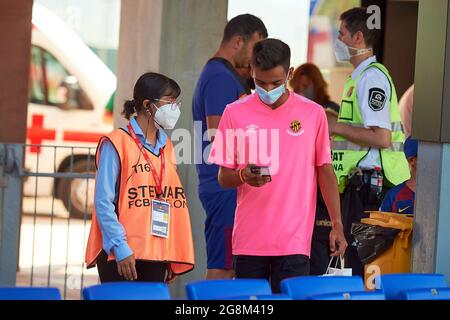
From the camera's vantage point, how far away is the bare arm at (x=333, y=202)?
595 centimetres

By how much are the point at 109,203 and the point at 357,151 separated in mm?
1961

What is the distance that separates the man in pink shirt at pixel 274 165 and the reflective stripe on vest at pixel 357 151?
3.67ft

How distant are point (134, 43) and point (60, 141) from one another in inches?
263

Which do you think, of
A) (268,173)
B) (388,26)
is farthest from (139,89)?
(388,26)

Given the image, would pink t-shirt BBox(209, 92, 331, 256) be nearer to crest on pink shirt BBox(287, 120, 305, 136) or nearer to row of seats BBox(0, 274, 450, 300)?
crest on pink shirt BBox(287, 120, 305, 136)

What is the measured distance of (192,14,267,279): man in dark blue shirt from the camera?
6.99 metres

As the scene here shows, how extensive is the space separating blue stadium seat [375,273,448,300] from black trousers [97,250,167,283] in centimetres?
150

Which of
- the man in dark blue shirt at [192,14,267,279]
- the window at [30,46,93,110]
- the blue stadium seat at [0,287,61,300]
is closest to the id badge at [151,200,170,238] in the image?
the man in dark blue shirt at [192,14,267,279]

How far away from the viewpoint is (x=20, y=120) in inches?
408

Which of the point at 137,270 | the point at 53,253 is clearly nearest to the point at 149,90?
the point at 137,270

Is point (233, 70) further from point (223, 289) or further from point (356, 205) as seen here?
point (223, 289)

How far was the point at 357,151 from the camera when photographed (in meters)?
7.07

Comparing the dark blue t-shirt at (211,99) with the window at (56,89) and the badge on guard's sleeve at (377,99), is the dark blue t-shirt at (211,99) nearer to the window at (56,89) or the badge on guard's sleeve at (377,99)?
the badge on guard's sleeve at (377,99)

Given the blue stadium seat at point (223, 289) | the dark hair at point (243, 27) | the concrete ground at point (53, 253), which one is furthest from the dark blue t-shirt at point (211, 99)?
the blue stadium seat at point (223, 289)
